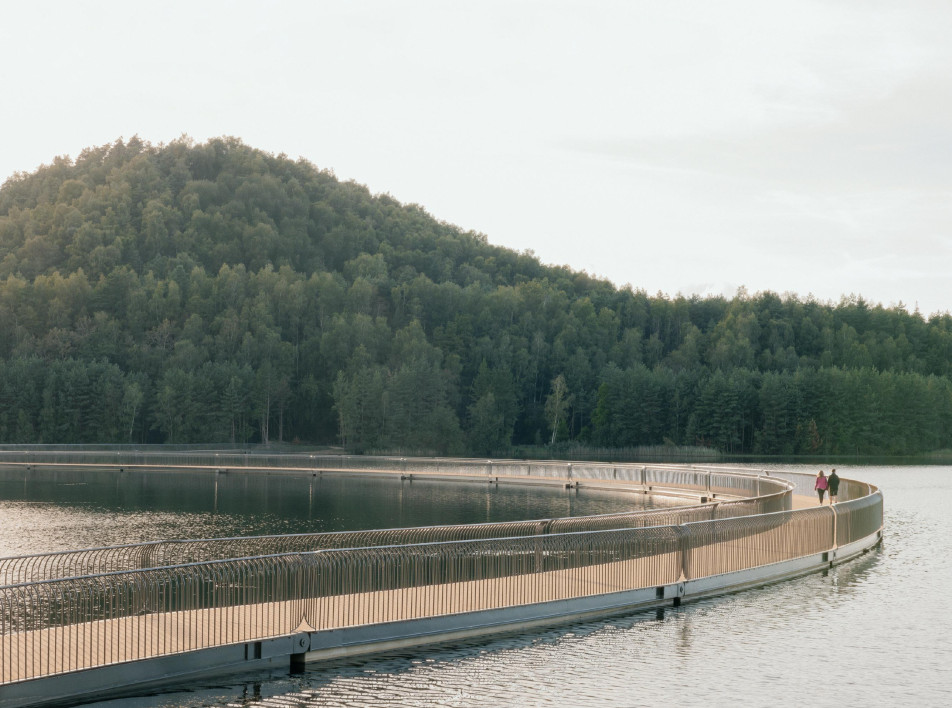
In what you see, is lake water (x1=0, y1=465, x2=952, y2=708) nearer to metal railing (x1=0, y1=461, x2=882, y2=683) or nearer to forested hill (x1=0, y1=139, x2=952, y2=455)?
metal railing (x1=0, y1=461, x2=882, y2=683)

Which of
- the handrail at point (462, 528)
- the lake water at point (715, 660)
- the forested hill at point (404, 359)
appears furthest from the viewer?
the forested hill at point (404, 359)

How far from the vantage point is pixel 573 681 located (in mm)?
16359

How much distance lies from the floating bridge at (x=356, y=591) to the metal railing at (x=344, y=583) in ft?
0.15

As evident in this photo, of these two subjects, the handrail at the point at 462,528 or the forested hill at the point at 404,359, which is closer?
the handrail at the point at 462,528

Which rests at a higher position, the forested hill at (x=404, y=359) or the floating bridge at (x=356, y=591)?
the forested hill at (x=404, y=359)

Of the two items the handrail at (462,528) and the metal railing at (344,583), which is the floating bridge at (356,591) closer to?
the metal railing at (344,583)

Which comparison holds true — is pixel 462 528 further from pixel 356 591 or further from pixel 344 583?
pixel 344 583

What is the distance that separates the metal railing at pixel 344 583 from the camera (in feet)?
51.2

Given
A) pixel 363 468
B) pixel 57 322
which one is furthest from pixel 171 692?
pixel 57 322

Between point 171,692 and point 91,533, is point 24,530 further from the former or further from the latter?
point 171,692

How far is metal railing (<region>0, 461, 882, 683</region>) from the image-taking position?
1561 cm

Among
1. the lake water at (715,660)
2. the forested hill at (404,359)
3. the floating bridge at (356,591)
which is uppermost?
the forested hill at (404,359)

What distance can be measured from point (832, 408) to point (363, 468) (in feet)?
257

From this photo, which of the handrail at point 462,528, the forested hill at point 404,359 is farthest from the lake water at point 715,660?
the forested hill at point 404,359
